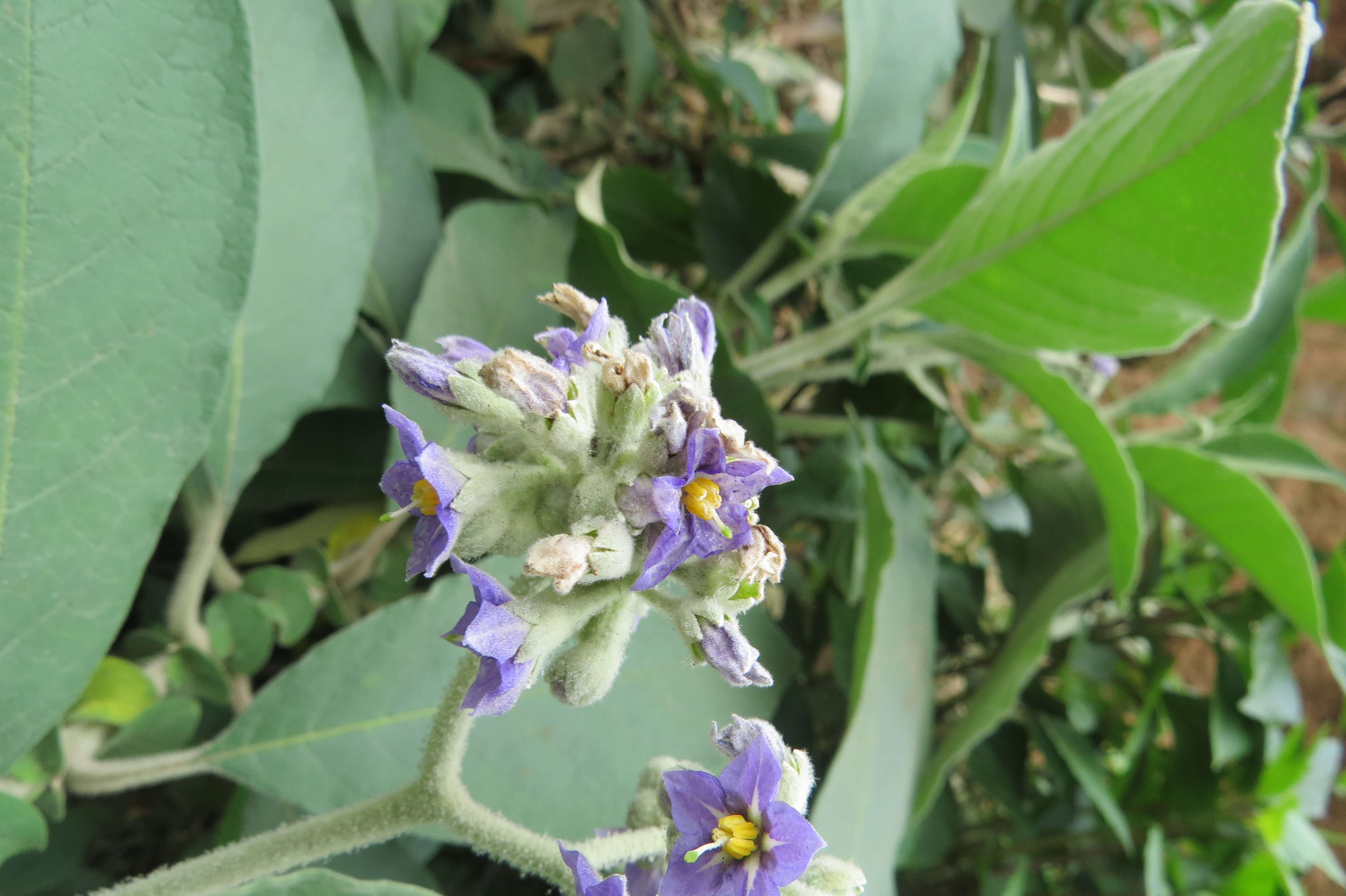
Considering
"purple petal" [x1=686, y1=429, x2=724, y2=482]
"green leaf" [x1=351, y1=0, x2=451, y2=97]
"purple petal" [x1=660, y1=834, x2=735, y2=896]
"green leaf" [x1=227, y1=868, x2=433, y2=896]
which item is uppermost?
"green leaf" [x1=351, y1=0, x2=451, y2=97]

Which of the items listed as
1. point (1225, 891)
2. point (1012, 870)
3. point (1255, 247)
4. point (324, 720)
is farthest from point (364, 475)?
point (1225, 891)

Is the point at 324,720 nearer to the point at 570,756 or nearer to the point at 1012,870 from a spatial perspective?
the point at 570,756

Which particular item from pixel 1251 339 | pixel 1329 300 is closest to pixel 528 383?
pixel 1251 339

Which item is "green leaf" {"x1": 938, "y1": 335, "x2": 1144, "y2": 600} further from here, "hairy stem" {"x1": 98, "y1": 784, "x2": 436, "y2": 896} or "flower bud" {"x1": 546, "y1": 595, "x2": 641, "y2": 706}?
"hairy stem" {"x1": 98, "y1": 784, "x2": 436, "y2": 896}

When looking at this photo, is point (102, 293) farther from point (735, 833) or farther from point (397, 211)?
point (735, 833)

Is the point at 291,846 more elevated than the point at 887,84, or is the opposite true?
the point at 887,84

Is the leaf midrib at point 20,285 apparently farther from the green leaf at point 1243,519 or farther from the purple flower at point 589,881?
the green leaf at point 1243,519

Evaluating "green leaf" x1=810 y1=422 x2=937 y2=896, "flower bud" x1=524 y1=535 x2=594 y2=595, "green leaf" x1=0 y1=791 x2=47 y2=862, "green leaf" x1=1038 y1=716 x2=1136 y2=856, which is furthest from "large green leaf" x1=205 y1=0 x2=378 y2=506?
"green leaf" x1=1038 y1=716 x2=1136 y2=856
